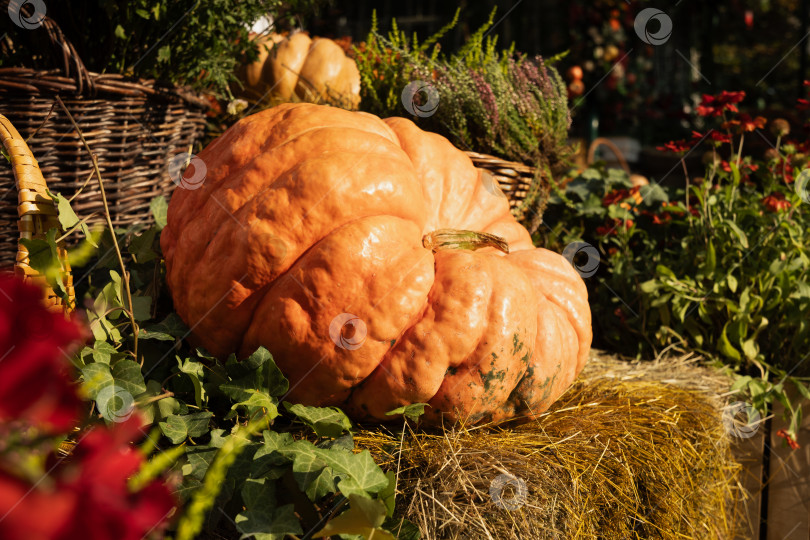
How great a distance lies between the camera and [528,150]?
7.04 ft

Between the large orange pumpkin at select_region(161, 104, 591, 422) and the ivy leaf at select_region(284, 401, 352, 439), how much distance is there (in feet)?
0.23

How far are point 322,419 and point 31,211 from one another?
0.63 m

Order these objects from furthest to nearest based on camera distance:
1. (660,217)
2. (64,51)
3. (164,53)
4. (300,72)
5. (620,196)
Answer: (300,72)
(660,217)
(620,196)
(164,53)
(64,51)

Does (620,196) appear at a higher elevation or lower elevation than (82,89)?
lower

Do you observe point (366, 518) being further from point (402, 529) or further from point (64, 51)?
point (64, 51)

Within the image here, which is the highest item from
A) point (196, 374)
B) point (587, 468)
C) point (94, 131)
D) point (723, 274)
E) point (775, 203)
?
point (94, 131)

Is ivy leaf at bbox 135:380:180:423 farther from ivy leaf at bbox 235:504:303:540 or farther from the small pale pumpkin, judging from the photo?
the small pale pumpkin

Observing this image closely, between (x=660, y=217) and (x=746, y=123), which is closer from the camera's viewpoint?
(x=746, y=123)

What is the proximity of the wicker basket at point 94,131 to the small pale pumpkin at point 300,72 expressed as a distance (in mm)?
721

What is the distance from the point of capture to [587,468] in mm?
1308

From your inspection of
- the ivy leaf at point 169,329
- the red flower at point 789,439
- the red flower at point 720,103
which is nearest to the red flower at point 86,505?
the ivy leaf at point 169,329

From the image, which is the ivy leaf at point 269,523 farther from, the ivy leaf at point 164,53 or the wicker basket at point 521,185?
the ivy leaf at point 164,53

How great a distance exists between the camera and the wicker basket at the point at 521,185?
1.93 m

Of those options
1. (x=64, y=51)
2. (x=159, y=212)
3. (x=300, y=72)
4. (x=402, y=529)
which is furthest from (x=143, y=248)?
(x=300, y=72)
